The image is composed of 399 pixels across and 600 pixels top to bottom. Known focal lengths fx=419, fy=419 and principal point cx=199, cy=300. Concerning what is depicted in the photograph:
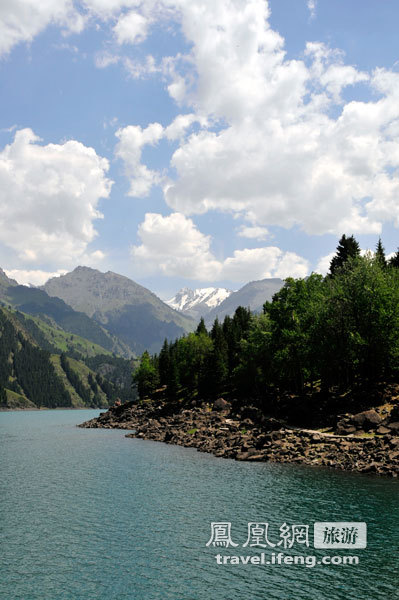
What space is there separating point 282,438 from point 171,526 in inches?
1647

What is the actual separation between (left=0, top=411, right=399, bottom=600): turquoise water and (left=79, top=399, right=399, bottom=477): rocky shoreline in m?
4.33

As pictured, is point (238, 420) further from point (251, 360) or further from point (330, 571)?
point (330, 571)

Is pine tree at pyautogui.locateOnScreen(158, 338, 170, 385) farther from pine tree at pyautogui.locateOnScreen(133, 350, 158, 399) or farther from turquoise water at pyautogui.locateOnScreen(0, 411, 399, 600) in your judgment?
turquoise water at pyautogui.locateOnScreen(0, 411, 399, 600)

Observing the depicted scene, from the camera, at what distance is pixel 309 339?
84938 millimetres

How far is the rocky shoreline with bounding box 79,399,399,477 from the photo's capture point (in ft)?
192

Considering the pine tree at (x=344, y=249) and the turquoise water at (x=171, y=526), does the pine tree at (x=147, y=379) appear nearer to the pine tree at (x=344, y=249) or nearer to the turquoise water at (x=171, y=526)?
the pine tree at (x=344, y=249)

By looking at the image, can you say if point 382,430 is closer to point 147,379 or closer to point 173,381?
point 173,381

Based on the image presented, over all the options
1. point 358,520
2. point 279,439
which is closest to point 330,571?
point 358,520

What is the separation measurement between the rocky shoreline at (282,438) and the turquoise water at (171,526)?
4327mm

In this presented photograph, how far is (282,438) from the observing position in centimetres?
7350

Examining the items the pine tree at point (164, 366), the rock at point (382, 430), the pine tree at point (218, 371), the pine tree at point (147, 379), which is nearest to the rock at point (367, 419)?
the rock at point (382, 430)

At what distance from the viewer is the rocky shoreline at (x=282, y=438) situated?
58406mm

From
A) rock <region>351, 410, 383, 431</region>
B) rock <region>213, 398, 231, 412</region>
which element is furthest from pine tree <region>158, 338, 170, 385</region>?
rock <region>351, 410, 383, 431</region>

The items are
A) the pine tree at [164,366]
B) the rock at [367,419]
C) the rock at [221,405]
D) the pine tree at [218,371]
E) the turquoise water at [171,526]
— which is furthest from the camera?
the pine tree at [164,366]
